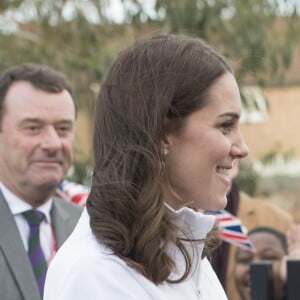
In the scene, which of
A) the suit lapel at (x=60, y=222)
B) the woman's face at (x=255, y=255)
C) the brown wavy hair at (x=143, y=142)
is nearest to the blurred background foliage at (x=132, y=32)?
the woman's face at (x=255, y=255)

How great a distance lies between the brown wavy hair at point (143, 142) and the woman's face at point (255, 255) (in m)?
2.70

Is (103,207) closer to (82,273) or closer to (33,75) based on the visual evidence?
(82,273)

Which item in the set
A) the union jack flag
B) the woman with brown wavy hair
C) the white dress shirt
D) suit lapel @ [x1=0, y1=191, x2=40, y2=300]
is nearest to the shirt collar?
the white dress shirt

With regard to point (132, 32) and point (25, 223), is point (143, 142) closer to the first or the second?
point (25, 223)

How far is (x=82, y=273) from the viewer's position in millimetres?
1809

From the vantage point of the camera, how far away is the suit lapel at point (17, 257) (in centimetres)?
327

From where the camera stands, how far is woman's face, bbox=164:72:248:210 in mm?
1959

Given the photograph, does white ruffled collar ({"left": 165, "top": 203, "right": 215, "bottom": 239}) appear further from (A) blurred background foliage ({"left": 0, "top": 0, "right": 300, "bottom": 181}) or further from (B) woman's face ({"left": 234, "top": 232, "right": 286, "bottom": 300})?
(A) blurred background foliage ({"left": 0, "top": 0, "right": 300, "bottom": 181})

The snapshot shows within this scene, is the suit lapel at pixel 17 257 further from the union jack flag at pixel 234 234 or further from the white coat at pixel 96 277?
the white coat at pixel 96 277

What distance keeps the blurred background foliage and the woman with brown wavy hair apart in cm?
563

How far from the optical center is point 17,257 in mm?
3348

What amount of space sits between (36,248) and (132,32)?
5107 millimetres

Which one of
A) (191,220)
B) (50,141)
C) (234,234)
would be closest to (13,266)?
(50,141)

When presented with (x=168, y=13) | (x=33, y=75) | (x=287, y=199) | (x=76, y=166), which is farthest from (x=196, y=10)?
(x=287, y=199)
